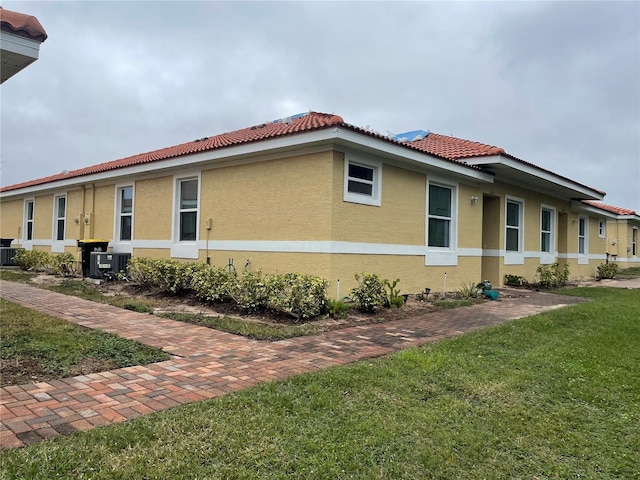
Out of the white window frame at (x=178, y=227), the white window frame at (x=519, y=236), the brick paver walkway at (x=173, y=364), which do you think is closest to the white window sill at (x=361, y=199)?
the brick paver walkway at (x=173, y=364)

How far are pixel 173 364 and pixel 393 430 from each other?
256 centimetres

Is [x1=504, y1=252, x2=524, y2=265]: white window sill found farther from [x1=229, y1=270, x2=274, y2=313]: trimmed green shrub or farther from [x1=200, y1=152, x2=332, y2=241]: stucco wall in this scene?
[x1=229, y1=270, x2=274, y2=313]: trimmed green shrub

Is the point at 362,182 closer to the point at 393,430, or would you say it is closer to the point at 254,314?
the point at 254,314

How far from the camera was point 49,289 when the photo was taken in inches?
424

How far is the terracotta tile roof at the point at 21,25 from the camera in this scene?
388 centimetres

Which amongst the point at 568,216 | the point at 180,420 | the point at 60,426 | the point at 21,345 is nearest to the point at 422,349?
the point at 180,420

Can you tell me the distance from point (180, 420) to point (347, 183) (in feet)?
20.7

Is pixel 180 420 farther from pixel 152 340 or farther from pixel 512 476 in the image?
pixel 152 340

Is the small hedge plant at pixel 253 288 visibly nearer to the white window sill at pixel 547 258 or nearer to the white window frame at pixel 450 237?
the white window frame at pixel 450 237

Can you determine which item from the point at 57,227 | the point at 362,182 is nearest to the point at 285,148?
the point at 362,182

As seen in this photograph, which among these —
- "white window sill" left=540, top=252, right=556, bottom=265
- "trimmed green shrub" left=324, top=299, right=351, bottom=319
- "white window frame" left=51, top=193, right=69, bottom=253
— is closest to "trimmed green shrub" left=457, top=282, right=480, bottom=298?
"trimmed green shrub" left=324, top=299, right=351, bottom=319

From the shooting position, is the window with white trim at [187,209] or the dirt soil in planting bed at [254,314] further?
the window with white trim at [187,209]

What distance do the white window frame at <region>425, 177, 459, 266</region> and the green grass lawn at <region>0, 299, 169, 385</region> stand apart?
7413 millimetres

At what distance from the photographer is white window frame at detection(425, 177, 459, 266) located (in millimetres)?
10945
